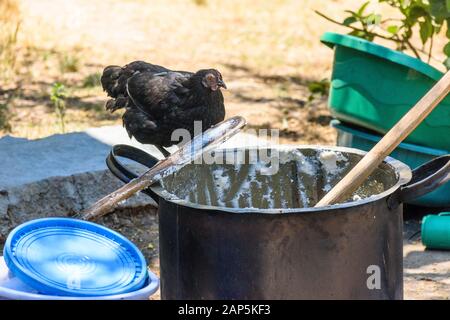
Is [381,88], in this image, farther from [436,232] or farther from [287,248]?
[287,248]

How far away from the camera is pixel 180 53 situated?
816cm

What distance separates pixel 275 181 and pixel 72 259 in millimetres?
835

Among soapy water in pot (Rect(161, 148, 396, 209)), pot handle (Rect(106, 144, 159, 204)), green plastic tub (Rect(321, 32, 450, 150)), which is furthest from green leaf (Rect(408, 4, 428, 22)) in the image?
pot handle (Rect(106, 144, 159, 204))

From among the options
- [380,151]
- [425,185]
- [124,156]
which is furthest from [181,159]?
[425,185]

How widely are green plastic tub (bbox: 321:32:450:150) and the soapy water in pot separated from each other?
1.60m

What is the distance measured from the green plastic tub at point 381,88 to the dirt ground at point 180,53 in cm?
57

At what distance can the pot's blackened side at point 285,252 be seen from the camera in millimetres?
2633

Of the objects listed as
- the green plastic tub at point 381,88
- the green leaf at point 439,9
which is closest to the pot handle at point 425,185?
the green plastic tub at point 381,88

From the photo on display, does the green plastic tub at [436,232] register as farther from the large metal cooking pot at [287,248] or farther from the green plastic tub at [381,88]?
the large metal cooking pot at [287,248]

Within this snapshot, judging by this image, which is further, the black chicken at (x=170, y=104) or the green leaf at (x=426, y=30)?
the green leaf at (x=426, y=30)

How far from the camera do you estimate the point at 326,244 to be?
2.65 meters
